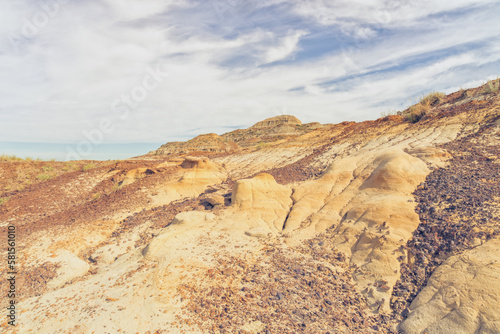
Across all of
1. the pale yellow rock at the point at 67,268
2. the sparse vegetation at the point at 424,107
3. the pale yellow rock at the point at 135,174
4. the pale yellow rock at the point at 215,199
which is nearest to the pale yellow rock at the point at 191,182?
the pale yellow rock at the point at 135,174

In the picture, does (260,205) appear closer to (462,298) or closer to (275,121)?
(462,298)


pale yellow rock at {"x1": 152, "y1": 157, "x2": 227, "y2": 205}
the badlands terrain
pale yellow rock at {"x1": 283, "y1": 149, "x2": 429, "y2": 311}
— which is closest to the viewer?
the badlands terrain

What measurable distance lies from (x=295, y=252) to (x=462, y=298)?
3550 mm

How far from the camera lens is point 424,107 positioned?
16.5 meters

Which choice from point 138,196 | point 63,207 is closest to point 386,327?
point 138,196

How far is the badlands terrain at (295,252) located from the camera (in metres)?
4.65

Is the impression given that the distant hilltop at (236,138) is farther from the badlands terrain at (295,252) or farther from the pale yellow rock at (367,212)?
the pale yellow rock at (367,212)

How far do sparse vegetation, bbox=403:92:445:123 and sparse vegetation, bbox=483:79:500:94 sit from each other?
288cm

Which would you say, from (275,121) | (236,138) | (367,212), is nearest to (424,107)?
(367,212)

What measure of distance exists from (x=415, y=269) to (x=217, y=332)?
452 cm

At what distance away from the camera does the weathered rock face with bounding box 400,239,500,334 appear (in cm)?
402

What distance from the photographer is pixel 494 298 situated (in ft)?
13.5

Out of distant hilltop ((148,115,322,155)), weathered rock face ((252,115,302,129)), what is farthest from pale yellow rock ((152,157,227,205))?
weathered rock face ((252,115,302,129))

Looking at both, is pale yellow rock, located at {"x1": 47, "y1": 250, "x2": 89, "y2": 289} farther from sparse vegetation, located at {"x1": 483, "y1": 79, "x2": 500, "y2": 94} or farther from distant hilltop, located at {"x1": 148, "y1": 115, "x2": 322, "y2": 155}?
distant hilltop, located at {"x1": 148, "y1": 115, "x2": 322, "y2": 155}
